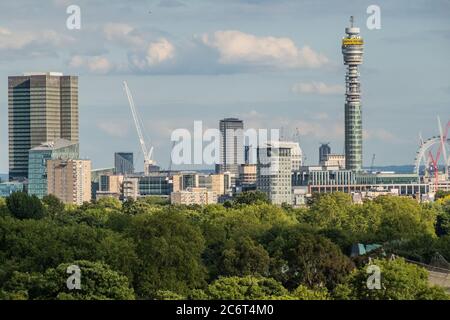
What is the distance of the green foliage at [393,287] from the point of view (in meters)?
72.1

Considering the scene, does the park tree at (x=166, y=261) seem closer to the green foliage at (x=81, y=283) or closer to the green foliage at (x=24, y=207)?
the green foliage at (x=81, y=283)

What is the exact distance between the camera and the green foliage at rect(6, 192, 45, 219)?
150875 mm

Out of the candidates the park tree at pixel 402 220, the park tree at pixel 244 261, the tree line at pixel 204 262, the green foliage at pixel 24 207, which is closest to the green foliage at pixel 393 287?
the tree line at pixel 204 262

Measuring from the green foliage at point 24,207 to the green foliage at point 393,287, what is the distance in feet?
249

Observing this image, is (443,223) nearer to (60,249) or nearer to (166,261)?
(166,261)

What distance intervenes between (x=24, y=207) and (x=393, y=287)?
82.6 metres

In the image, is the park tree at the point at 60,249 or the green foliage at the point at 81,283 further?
the park tree at the point at 60,249

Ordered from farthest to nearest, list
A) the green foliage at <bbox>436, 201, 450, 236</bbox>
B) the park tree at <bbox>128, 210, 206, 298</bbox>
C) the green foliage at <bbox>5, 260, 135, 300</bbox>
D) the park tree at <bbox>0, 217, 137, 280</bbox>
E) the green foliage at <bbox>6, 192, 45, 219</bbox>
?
1. the green foliage at <bbox>6, 192, 45, 219</bbox>
2. the green foliage at <bbox>436, 201, 450, 236</bbox>
3. the park tree at <bbox>0, 217, 137, 280</bbox>
4. the park tree at <bbox>128, 210, 206, 298</bbox>
5. the green foliage at <bbox>5, 260, 135, 300</bbox>

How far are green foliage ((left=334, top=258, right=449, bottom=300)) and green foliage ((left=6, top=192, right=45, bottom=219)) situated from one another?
76.0 m

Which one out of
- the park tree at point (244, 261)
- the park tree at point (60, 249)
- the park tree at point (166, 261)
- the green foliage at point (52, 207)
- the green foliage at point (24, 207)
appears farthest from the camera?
the green foliage at point (52, 207)

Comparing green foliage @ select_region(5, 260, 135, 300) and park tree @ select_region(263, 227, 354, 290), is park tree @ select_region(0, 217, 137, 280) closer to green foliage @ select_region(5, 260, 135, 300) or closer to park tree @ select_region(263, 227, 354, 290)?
green foliage @ select_region(5, 260, 135, 300)

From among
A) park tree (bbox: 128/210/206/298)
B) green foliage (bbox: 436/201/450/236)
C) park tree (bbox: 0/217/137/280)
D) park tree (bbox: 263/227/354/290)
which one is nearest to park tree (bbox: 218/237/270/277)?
park tree (bbox: 263/227/354/290)

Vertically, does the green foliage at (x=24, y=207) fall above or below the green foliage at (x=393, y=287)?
above
